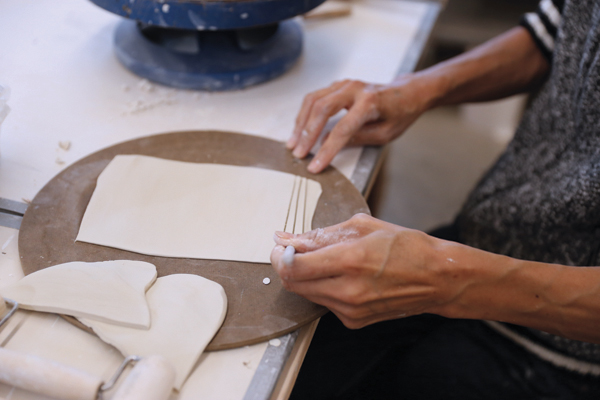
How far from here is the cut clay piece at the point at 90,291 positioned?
529mm

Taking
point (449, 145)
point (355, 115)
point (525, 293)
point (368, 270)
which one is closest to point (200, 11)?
point (355, 115)

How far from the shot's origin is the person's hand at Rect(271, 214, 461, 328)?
1.75ft

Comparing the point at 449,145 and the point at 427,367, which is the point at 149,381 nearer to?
the point at 427,367

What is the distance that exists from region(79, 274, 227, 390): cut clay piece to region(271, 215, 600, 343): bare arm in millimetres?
103

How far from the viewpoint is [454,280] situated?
58cm

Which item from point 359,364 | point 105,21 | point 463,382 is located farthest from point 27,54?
point 463,382

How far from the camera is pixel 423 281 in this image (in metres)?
0.56

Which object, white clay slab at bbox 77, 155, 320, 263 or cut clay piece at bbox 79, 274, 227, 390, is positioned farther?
white clay slab at bbox 77, 155, 320, 263

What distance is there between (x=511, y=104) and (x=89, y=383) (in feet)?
9.24

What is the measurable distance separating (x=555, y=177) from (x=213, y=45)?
814mm

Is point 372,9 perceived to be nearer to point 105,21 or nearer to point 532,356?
point 105,21

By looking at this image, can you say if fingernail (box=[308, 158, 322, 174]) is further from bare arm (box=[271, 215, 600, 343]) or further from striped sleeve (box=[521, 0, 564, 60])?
striped sleeve (box=[521, 0, 564, 60])

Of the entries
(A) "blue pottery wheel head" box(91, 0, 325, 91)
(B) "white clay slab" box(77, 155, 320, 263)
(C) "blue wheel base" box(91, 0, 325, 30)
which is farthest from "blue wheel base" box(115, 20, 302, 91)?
(B) "white clay slab" box(77, 155, 320, 263)

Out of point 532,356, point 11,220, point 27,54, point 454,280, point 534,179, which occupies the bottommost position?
point 532,356
